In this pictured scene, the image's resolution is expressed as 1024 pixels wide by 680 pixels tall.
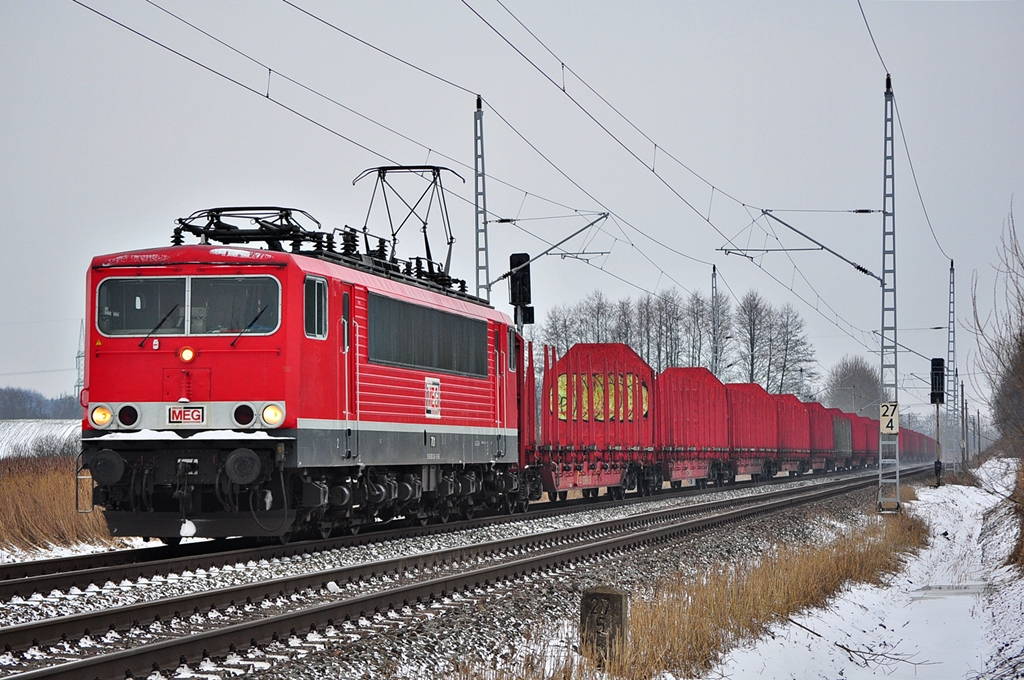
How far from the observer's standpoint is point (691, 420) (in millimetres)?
38469

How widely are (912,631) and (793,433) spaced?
140 feet

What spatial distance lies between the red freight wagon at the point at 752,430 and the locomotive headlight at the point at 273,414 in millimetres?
31611

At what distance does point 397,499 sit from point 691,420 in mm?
21211

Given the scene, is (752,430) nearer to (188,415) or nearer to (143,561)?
(188,415)

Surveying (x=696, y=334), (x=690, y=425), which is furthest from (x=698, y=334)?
(x=690, y=425)

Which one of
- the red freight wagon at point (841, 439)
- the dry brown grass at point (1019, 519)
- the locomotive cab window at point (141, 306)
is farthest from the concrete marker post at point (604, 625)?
the red freight wagon at point (841, 439)

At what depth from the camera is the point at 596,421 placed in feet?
101

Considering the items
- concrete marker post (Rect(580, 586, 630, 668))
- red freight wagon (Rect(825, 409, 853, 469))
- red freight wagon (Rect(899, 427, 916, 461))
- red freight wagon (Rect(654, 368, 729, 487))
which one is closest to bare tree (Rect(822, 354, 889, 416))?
red freight wagon (Rect(899, 427, 916, 461))

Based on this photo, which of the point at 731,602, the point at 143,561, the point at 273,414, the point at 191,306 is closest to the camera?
the point at 731,602

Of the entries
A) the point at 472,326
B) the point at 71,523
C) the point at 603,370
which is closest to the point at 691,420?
the point at 603,370

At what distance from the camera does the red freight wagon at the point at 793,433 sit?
54000 millimetres

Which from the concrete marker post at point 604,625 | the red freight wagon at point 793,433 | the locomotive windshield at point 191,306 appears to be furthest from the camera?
the red freight wagon at point 793,433

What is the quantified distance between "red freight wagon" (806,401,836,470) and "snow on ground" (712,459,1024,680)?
40424 millimetres

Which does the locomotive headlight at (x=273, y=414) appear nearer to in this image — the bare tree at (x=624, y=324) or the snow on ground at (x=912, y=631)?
the snow on ground at (x=912, y=631)
